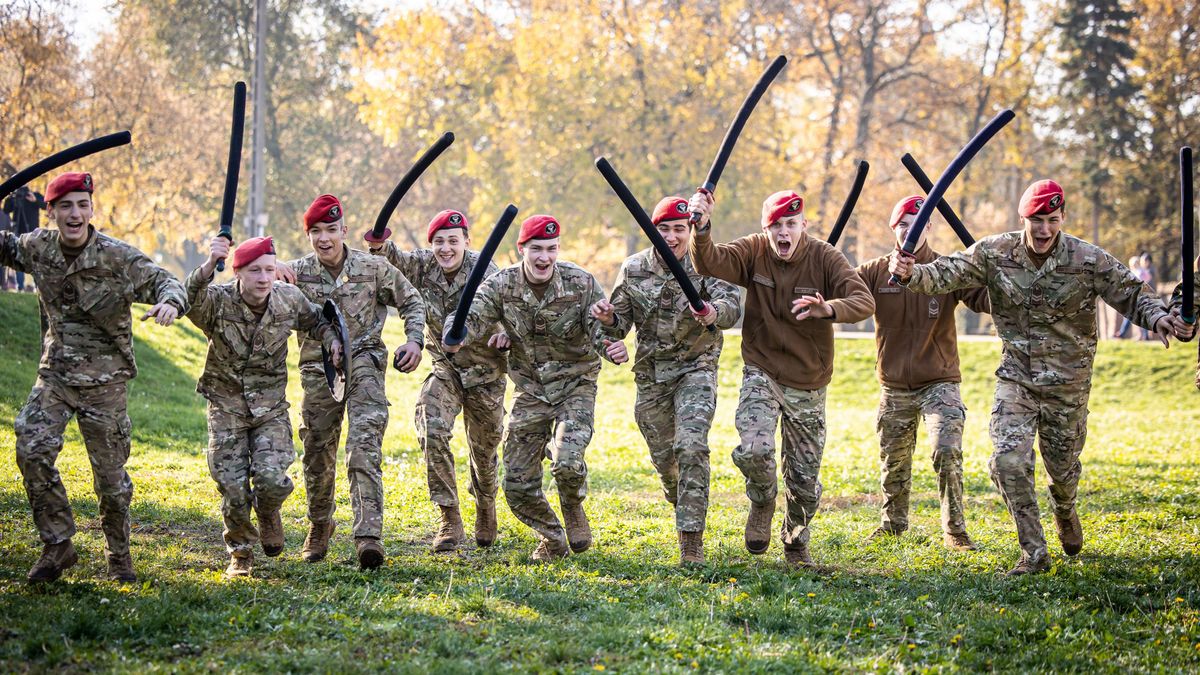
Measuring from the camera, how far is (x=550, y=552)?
8.36m

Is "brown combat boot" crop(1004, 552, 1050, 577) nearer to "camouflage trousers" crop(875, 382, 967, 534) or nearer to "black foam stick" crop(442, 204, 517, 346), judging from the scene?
"camouflage trousers" crop(875, 382, 967, 534)

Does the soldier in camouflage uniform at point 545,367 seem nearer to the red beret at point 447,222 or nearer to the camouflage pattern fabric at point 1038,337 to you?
the red beret at point 447,222

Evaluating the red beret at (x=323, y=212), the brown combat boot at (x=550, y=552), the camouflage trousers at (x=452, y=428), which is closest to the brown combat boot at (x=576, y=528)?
the brown combat boot at (x=550, y=552)

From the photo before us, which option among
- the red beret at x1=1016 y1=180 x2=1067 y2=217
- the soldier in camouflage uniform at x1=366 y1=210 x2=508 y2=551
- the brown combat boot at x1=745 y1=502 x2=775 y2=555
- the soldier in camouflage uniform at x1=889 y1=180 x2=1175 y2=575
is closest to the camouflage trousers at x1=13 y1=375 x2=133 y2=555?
the soldier in camouflage uniform at x1=366 y1=210 x2=508 y2=551

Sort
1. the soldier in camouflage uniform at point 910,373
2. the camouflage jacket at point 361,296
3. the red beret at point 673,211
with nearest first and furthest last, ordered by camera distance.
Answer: the camouflage jacket at point 361,296
the red beret at point 673,211
the soldier in camouflage uniform at point 910,373

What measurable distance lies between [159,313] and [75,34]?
20.4 metres

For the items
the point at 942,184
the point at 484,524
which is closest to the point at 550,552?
the point at 484,524

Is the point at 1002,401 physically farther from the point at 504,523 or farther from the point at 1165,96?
the point at 1165,96

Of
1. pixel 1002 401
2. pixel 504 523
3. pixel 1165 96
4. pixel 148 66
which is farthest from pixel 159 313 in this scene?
pixel 1165 96

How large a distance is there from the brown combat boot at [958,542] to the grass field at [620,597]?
0.36 feet

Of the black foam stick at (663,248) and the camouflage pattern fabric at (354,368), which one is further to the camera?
the camouflage pattern fabric at (354,368)

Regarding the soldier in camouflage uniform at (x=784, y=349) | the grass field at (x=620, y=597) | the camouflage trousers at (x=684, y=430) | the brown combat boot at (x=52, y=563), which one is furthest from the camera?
the soldier in camouflage uniform at (x=784, y=349)

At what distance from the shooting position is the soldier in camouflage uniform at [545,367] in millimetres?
8320

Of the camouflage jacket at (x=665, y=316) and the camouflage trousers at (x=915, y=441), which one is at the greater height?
the camouflage jacket at (x=665, y=316)
